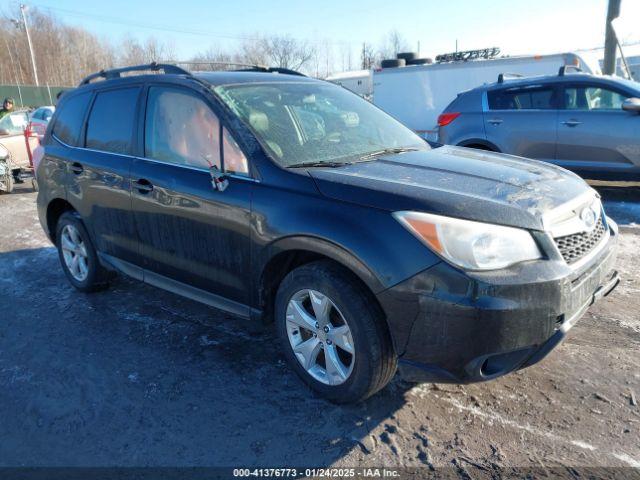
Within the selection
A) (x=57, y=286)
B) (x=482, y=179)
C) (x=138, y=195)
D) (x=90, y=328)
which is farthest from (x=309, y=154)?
(x=57, y=286)

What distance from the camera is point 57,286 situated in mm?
4879

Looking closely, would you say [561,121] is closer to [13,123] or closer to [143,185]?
[143,185]

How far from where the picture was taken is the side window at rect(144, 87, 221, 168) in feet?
10.6

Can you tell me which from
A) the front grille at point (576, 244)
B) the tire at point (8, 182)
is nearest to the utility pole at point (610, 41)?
the front grille at point (576, 244)

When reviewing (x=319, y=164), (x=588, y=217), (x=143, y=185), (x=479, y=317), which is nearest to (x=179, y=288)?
(x=143, y=185)

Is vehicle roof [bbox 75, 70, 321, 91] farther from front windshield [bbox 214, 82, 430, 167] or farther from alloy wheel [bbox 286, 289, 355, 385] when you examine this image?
alloy wheel [bbox 286, 289, 355, 385]

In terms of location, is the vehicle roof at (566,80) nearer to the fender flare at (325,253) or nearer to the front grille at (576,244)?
the front grille at (576,244)

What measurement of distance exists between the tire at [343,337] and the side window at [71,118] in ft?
8.92

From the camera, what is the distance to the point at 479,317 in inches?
87.8

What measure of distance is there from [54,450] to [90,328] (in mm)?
1461

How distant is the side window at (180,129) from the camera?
3.22 m

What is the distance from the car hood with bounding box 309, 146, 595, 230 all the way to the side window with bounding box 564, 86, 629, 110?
4.86 m

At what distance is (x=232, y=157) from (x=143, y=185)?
0.87 m

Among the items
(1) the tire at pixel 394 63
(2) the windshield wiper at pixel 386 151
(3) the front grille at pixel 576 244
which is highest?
(1) the tire at pixel 394 63
